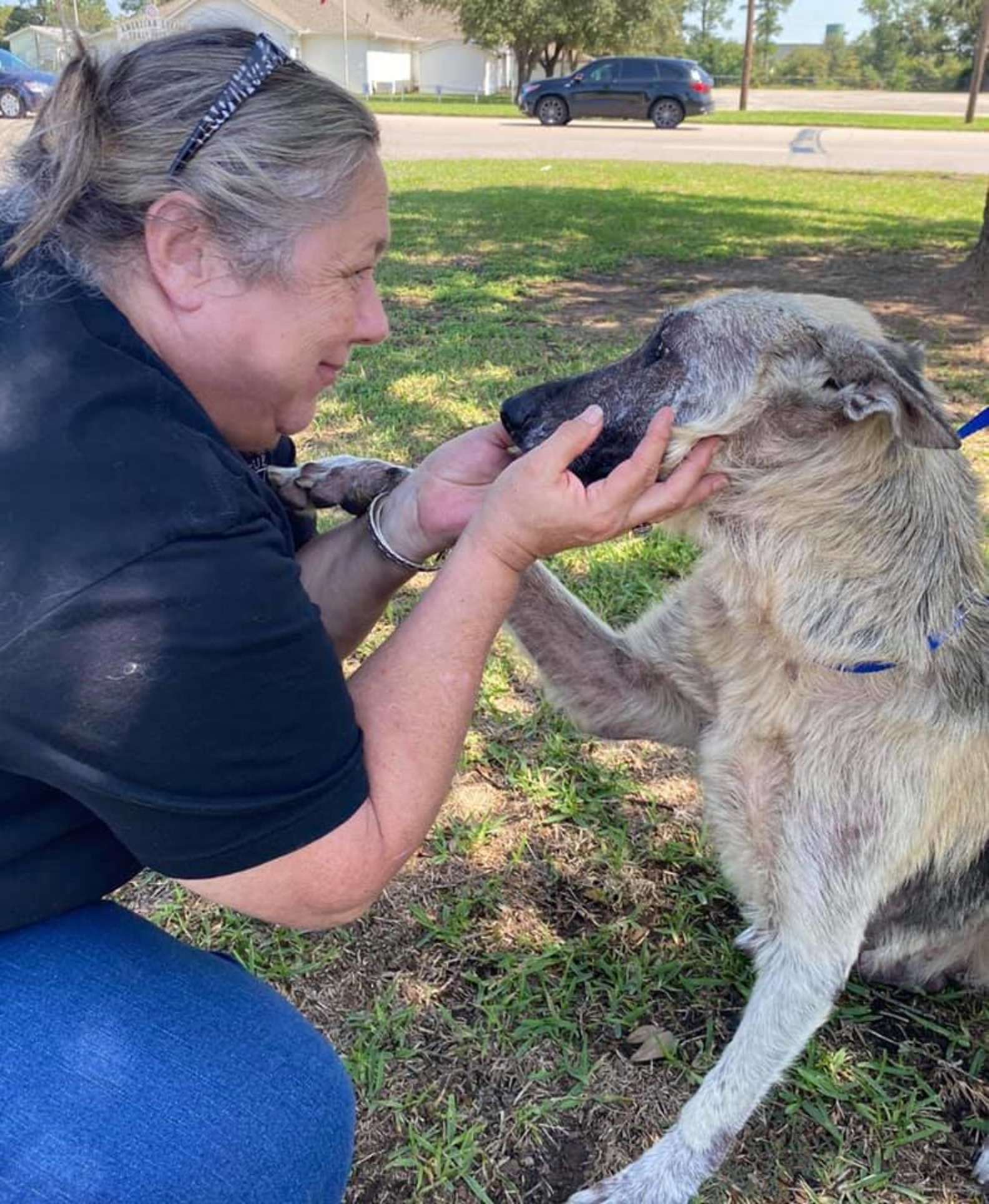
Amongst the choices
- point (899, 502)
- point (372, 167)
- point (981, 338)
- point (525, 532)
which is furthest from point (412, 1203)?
point (981, 338)

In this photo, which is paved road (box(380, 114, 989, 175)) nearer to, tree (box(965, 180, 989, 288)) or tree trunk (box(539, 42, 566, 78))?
tree (box(965, 180, 989, 288))

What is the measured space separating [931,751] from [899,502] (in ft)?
1.81

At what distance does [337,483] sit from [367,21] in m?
64.5

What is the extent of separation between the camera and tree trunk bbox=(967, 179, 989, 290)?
27.9 ft

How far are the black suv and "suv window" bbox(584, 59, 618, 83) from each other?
0.06 feet

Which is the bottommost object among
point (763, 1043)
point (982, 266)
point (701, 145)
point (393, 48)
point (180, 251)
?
point (763, 1043)

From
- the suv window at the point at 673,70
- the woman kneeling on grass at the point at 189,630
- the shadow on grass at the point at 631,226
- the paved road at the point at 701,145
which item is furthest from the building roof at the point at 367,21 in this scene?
the woman kneeling on grass at the point at 189,630

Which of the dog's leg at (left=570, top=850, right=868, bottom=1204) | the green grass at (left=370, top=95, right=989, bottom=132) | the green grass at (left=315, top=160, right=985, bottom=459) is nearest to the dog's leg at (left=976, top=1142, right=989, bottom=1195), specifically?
the dog's leg at (left=570, top=850, right=868, bottom=1204)

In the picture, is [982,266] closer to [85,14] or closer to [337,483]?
[85,14]

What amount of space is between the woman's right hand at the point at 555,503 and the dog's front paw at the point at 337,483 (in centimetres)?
101

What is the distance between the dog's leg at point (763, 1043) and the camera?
7.46 ft

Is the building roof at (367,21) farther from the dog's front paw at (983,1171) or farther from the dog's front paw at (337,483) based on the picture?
the dog's front paw at (983,1171)

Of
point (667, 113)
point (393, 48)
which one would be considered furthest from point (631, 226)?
point (393, 48)

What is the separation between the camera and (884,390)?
83.8 inches
